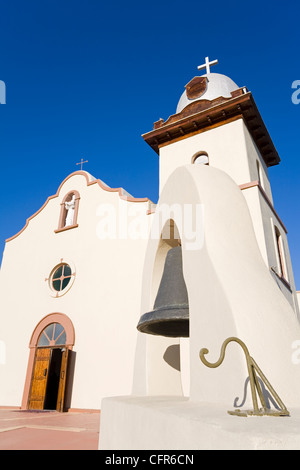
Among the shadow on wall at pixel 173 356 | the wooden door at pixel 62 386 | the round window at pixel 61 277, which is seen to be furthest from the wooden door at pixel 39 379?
the shadow on wall at pixel 173 356

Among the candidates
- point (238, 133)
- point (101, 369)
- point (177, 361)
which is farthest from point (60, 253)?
point (177, 361)

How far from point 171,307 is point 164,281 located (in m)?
0.50

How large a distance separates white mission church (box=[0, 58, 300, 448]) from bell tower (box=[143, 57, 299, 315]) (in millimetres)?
47

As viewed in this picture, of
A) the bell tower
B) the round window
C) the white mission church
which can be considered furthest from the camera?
the round window

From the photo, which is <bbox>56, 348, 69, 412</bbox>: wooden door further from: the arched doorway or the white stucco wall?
the white stucco wall

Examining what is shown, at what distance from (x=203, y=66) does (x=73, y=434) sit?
13328 mm

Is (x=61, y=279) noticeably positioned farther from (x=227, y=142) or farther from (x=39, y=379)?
(x=227, y=142)

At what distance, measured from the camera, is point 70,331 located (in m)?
10.8

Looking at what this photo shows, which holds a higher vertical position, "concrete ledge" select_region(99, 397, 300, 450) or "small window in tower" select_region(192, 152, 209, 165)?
"small window in tower" select_region(192, 152, 209, 165)

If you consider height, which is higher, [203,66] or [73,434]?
[203,66]

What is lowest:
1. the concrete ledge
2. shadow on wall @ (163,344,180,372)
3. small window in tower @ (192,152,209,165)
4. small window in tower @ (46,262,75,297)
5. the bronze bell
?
the concrete ledge

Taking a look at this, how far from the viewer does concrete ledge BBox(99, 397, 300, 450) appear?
4.55ft

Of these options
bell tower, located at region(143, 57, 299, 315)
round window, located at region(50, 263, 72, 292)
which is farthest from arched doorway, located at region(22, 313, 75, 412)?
bell tower, located at region(143, 57, 299, 315)
